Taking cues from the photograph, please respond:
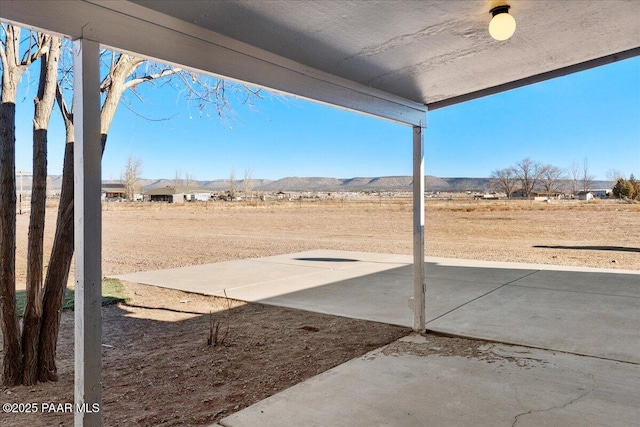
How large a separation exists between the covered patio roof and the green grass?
4.02 metres

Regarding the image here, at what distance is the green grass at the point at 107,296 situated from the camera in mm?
5459

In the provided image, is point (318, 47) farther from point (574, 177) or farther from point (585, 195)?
point (574, 177)

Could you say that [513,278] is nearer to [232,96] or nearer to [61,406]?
[232,96]

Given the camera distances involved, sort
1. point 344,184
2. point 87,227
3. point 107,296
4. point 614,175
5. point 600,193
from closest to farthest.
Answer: point 87,227 → point 107,296 → point 614,175 → point 600,193 → point 344,184

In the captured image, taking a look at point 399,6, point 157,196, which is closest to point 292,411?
point 399,6

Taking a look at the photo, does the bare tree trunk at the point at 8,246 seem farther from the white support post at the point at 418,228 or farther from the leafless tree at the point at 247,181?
the leafless tree at the point at 247,181

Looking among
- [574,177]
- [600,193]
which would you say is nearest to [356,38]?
[574,177]

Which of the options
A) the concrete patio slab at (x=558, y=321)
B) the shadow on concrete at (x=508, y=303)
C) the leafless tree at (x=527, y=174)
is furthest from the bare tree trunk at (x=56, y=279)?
the leafless tree at (x=527, y=174)

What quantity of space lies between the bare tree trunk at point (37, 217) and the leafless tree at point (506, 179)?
55334mm

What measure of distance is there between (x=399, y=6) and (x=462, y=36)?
679mm

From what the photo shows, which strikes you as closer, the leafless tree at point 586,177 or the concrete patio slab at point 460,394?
the concrete patio slab at point 460,394

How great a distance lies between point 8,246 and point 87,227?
1.78 meters

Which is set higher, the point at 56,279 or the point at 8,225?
the point at 8,225

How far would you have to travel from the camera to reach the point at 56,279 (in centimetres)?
323
